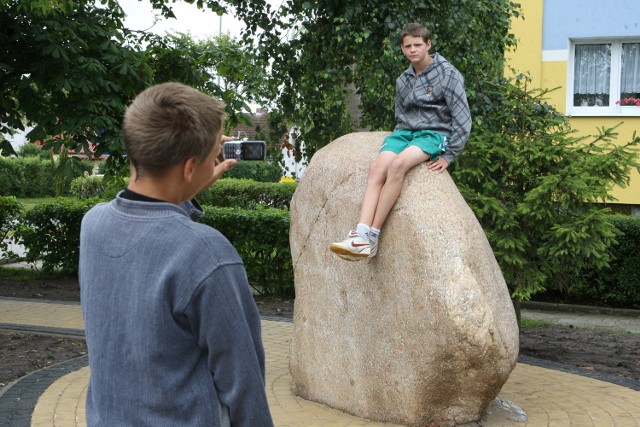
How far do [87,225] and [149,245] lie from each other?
29 cm

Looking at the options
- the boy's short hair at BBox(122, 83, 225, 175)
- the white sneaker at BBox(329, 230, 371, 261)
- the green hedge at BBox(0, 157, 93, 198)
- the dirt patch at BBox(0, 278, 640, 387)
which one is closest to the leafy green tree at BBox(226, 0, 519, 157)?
the dirt patch at BBox(0, 278, 640, 387)

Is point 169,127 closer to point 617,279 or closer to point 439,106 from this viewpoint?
point 439,106

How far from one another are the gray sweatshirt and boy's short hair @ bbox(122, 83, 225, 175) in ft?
0.46

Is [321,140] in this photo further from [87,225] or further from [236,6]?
[87,225]

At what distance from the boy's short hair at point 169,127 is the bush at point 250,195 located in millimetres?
18781

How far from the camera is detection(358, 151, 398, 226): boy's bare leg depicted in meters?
6.07

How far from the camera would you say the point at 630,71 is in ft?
60.0

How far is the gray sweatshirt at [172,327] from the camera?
2.29 metres

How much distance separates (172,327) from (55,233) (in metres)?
13.3

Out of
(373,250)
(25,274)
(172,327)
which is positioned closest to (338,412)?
(373,250)

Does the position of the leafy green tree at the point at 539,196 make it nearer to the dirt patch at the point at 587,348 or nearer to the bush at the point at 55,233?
the dirt patch at the point at 587,348

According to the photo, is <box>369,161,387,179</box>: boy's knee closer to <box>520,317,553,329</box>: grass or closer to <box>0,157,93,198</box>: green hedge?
<box>520,317,553,329</box>: grass

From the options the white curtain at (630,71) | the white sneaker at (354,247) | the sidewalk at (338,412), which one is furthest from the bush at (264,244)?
the white curtain at (630,71)

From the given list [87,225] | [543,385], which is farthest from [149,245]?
[543,385]
